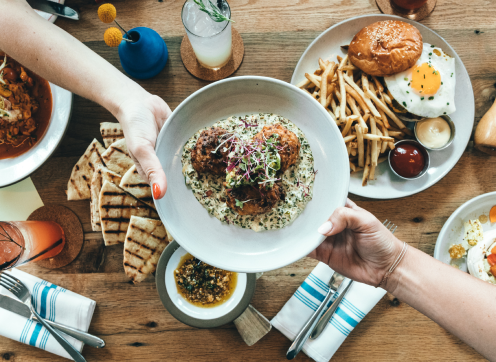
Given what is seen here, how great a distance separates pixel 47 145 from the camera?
2.96 m

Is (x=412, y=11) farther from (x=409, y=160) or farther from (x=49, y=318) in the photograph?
(x=49, y=318)

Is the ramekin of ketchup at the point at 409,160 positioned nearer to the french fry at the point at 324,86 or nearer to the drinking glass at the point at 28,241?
the french fry at the point at 324,86

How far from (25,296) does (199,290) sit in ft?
5.57

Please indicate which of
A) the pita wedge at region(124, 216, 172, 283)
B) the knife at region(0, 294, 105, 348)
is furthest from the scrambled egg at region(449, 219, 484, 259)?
the knife at region(0, 294, 105, 348)

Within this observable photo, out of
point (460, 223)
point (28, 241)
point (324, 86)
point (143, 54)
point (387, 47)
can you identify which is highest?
point (143, 54)

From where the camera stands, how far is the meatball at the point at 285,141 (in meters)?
2.53

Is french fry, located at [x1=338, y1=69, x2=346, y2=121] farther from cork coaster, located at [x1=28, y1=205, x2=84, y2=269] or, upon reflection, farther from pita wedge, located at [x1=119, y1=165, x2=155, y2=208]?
cork coaster, located at [x1=28, y1=205, x2=84, y2=269]

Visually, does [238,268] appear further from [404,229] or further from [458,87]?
[458,87]

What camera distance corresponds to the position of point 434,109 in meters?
2.94

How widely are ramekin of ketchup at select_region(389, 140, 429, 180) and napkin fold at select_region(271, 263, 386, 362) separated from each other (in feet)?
3.66

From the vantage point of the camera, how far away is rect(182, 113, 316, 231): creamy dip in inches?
105

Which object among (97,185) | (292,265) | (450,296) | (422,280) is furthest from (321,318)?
(97,185)

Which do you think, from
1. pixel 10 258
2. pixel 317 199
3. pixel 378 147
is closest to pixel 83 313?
pixel 10 258

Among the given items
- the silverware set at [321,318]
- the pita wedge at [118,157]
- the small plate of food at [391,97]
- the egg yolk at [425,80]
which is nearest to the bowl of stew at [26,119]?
the pita wedge at [118,157]
